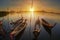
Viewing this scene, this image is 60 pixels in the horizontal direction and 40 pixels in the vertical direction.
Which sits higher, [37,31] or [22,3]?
[22,3]

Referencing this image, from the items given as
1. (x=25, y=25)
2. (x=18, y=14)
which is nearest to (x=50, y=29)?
(x=25, y=25)

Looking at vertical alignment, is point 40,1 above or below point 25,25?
above

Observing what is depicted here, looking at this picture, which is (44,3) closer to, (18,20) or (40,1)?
(40,1)

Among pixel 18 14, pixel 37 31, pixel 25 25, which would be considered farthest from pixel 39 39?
pixel 18 14

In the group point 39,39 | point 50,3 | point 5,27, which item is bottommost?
point 39,39

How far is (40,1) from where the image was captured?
1.96m

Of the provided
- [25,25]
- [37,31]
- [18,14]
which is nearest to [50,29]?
[37,31]

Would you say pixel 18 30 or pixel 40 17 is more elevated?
pixel 40 17

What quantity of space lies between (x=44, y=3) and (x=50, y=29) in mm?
313

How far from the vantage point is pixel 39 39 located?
1954 mm

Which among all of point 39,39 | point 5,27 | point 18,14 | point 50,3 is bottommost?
point 39,39

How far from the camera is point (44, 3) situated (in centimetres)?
196

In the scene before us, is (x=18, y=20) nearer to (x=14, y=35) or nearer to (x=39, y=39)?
(x=14, y=35)

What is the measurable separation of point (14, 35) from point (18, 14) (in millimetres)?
249
